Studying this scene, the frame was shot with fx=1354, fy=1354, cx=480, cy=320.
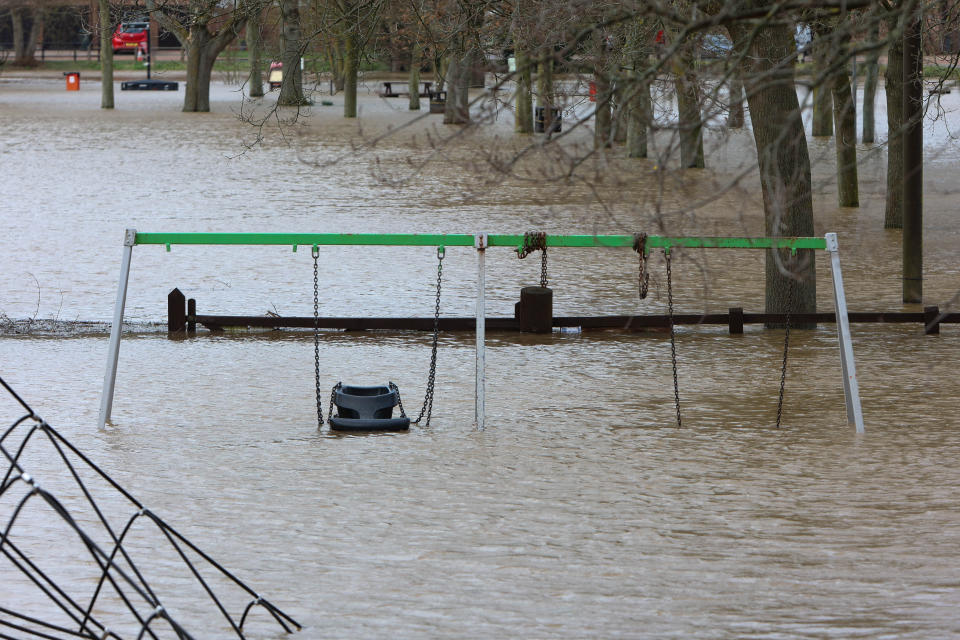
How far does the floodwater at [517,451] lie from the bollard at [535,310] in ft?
0.82

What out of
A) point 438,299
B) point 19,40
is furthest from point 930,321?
point 19,40

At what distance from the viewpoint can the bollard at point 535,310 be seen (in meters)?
12.6

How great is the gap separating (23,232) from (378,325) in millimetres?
8861

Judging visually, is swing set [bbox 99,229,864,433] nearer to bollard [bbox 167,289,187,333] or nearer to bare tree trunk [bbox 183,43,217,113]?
bollard [bbox 167,289,187,333]

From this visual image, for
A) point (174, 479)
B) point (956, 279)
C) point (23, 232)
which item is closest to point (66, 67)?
point (23, 232)

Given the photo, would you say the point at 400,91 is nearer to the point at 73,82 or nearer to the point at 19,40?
the point at 73,82

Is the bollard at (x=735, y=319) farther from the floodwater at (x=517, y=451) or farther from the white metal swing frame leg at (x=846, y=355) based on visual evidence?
the white metal swing frame leg at (x=846, y=355)

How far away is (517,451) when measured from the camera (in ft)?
28.2

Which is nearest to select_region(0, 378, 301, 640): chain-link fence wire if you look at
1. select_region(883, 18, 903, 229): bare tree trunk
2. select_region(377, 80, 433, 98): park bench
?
select_region(883, 18, 903, 229): bare tree trunk

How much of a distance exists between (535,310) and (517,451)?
13.9 feet

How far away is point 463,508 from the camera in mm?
7270

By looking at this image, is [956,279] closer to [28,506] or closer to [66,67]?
[28,506]

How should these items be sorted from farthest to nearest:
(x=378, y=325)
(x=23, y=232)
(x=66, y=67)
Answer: (x=66, y=67) < (x=23, y=232) < (x=378, y=325)

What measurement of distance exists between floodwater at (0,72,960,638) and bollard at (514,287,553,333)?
251mm
